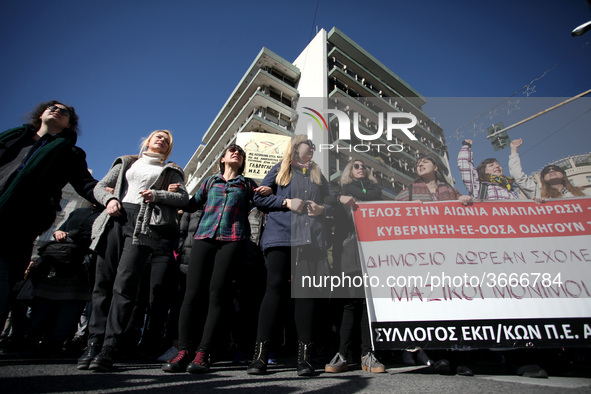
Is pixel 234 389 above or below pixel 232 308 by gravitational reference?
below

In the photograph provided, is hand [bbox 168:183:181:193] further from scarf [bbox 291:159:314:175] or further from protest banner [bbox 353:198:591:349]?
protest banner [bbox 353:198:591:349]

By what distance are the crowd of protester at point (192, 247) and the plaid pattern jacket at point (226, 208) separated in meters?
0.01

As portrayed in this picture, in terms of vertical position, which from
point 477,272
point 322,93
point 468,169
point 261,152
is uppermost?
point 322,93

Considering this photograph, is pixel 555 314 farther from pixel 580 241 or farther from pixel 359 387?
pixel 359 387

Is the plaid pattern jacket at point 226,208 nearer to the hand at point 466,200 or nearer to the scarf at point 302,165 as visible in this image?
the scarf at point 302,165

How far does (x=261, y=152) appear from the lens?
9.27 metres

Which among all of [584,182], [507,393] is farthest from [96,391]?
[584,182]

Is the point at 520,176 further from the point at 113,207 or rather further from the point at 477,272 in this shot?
the point at 113,207

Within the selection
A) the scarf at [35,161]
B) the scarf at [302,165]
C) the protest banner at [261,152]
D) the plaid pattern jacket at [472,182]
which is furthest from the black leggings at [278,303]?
the protest banner at [261,152]

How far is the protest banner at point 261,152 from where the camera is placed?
885 centimetres

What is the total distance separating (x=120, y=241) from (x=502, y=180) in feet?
11.9

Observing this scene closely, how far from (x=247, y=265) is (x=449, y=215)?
217 centimetres

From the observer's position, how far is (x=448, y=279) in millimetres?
2217

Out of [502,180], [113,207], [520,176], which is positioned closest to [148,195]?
[113,207]
